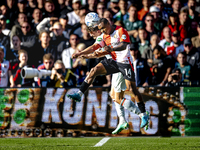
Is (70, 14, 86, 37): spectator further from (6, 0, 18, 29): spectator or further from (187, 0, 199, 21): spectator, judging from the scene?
(187, 0, 199, 21): spectator

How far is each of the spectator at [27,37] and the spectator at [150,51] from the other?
384cm

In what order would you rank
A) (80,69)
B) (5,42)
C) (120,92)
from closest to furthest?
(120,92)
(80,69)
(5,42)

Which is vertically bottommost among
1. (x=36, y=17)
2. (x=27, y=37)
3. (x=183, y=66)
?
(x=183, y=66)

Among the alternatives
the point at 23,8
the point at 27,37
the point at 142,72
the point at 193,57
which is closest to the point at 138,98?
the point at 142,72

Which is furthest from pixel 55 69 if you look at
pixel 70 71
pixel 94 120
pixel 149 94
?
pixel 149 94

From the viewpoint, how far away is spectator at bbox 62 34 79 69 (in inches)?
464

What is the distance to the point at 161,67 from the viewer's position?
10984 millimetres

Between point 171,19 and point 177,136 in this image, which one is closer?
point 177,136

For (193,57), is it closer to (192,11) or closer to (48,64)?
(192,11)

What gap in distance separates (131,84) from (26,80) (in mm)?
4966

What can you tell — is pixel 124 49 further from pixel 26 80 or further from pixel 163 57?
pixel 26 80

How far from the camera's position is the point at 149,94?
991 cm

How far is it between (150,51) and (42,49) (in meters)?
3.62

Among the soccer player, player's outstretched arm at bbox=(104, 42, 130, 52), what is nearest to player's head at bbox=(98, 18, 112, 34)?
the soccer player
